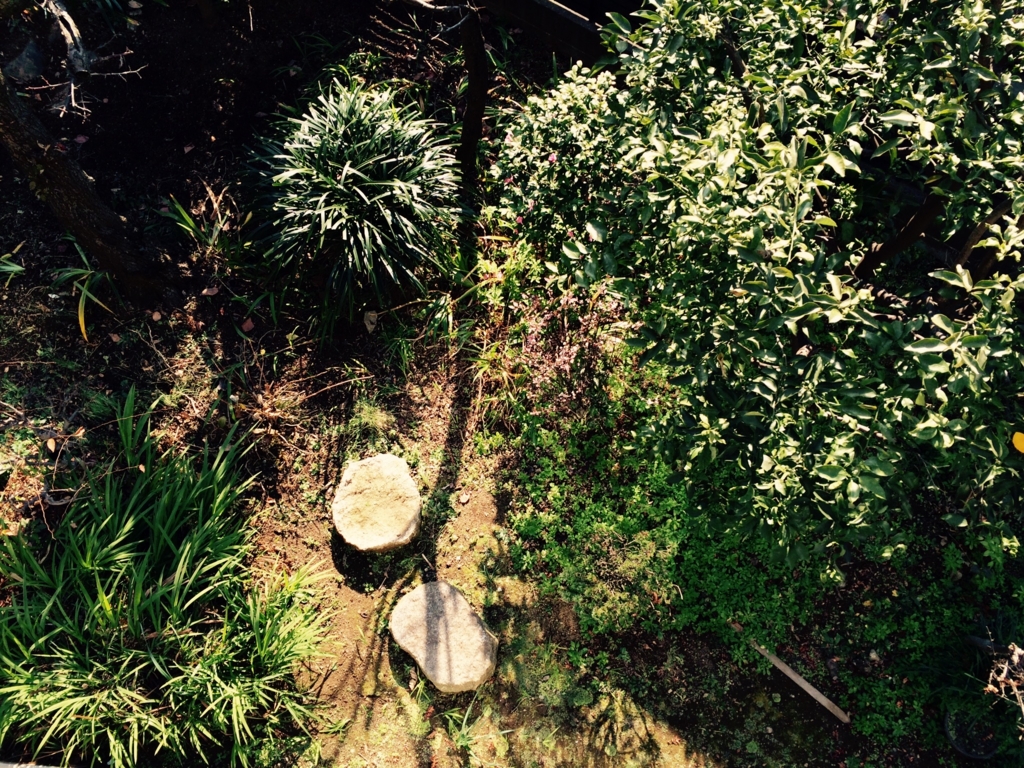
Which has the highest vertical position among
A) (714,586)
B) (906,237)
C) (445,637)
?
(906,237)

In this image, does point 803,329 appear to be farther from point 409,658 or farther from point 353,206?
point 353,206

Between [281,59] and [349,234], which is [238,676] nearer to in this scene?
[349,234]

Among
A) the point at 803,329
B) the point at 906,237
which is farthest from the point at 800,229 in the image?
the point at 906,237

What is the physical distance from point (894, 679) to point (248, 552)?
11.1 feet

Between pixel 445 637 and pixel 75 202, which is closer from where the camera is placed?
pixel 445 637

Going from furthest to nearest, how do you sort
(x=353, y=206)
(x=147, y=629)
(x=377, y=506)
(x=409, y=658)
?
(x=353, y=206), (x=377, y=506), (x=409, y=658), (x=147, y=629)

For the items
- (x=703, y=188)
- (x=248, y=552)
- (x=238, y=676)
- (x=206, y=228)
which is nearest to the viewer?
(x=703, y=188)

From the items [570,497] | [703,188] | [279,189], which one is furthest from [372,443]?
[703,188]

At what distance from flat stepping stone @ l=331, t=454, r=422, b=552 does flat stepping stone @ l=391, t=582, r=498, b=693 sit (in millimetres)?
326

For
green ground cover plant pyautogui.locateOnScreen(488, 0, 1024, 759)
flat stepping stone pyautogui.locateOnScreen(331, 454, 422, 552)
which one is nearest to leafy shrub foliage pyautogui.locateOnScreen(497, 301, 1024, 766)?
green ground cover plant pyautogui.locateOnScreen(488, 0, 1024, 759)

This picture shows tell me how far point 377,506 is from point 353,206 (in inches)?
66.3

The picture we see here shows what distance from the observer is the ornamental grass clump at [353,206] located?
4016 mm

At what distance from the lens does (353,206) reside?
406 centimetres

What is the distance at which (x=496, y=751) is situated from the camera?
348cm
